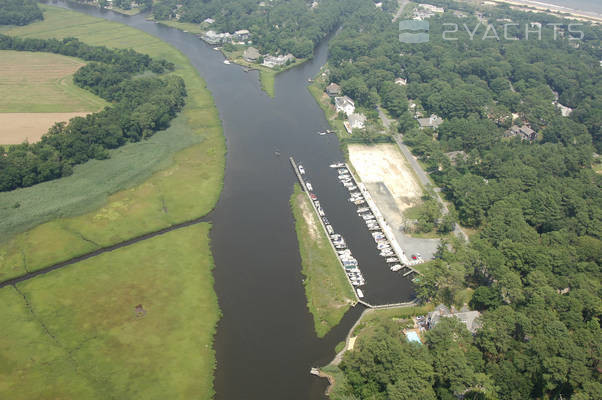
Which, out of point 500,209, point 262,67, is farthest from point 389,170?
point 262,67

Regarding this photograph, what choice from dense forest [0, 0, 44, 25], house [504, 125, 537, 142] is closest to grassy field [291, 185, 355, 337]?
house [504, 125, 537, 142]

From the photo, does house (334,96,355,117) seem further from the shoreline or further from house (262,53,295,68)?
the shoreline

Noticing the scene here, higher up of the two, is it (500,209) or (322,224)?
(500,209)

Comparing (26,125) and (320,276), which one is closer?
(320,276)

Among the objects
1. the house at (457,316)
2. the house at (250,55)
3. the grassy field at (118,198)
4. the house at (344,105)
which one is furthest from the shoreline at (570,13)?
the house at (457,316)

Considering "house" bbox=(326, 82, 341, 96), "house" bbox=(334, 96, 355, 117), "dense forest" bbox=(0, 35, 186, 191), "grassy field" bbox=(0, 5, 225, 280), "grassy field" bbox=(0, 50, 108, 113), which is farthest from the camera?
"house" bbox=(326, 82, 341, 96)

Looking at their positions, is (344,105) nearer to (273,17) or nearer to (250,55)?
(250,55)

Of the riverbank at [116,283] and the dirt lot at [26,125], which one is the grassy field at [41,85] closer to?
the dirt lot at [26,125]
